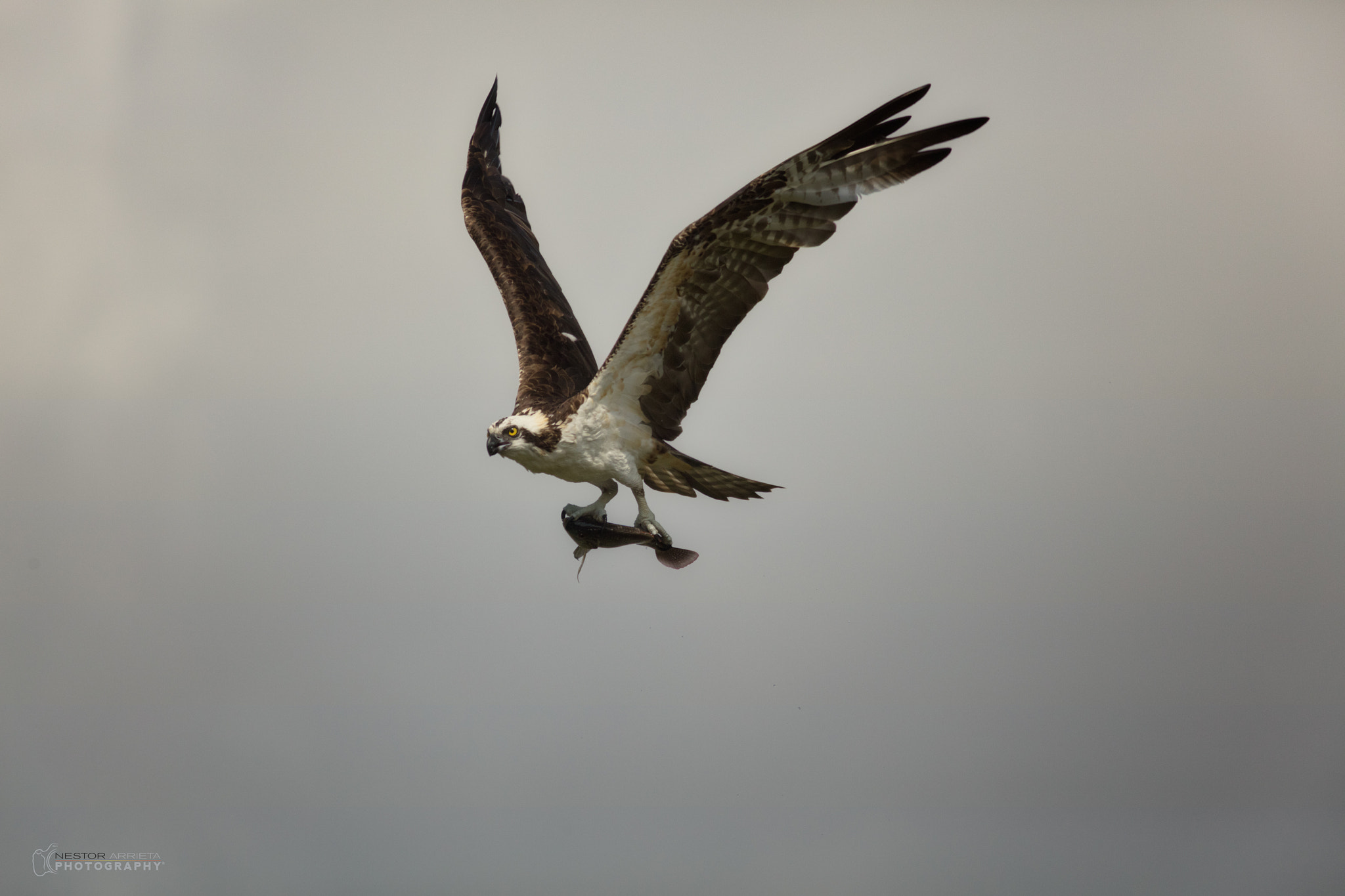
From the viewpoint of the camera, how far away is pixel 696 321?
895 cm

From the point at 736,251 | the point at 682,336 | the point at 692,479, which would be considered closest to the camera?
the point at 736,251

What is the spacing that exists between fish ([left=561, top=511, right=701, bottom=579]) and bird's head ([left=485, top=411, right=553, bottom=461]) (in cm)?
74

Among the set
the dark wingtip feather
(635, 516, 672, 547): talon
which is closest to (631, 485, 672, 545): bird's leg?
(635, 516, 672, 547): talon

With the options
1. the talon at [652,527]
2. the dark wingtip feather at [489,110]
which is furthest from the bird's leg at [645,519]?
the dark wingtip feather at [489,110]

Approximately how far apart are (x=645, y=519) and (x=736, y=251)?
7.76ft

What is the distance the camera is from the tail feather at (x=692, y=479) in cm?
931

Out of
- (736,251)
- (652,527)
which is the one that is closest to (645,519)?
(652,527)

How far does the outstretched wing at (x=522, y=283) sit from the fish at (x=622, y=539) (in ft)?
3.44

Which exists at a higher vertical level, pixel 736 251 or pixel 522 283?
pixel 522 283

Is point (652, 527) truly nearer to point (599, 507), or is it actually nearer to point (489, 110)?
point (599, 507)

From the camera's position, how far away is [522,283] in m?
11.3

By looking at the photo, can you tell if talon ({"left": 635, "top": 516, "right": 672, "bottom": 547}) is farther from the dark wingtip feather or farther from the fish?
the dark wingtip feather

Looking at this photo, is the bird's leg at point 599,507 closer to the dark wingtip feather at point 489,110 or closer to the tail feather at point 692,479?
the tail feather at point 692,479

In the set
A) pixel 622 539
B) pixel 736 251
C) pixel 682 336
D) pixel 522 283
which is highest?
pixel 522 283
